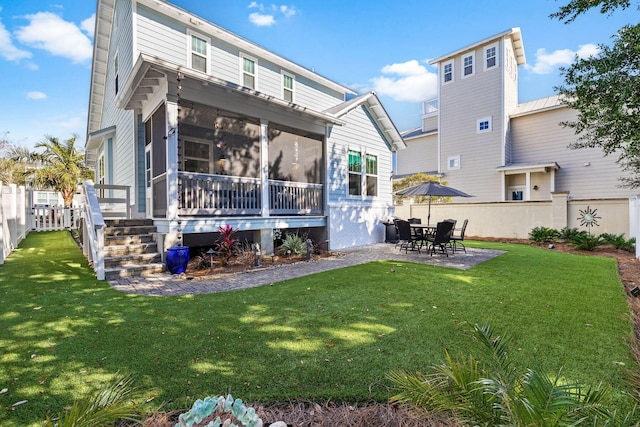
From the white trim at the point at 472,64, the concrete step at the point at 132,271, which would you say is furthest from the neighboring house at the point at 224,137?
the white trim at the point at 472,64

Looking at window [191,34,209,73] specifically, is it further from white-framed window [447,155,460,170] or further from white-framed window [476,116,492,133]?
white-framed window [476,116,492,133]

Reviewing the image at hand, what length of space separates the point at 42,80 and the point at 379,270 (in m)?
28.7

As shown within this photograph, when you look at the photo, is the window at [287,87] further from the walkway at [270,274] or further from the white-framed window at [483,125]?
the white-framed window at [483,125]

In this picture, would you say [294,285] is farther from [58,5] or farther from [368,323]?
[58,5]

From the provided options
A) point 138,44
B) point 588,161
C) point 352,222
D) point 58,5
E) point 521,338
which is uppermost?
point 58,5

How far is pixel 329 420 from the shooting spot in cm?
215

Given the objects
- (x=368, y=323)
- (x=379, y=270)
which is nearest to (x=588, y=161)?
(x=379, y=270)

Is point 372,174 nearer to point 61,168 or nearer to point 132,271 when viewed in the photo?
point 132,271

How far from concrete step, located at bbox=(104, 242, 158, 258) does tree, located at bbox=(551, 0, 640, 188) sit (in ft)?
31.2

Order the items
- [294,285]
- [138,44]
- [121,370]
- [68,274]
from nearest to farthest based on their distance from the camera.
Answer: [121,370]
[294,285]
[68,274]
[138,44]

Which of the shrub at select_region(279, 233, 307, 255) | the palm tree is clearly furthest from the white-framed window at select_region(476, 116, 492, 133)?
the palm tree

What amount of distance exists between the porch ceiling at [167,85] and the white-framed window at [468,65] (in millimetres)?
14790

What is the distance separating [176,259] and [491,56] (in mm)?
19994

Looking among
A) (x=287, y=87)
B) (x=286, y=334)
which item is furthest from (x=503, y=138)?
(x=286, y=334)
